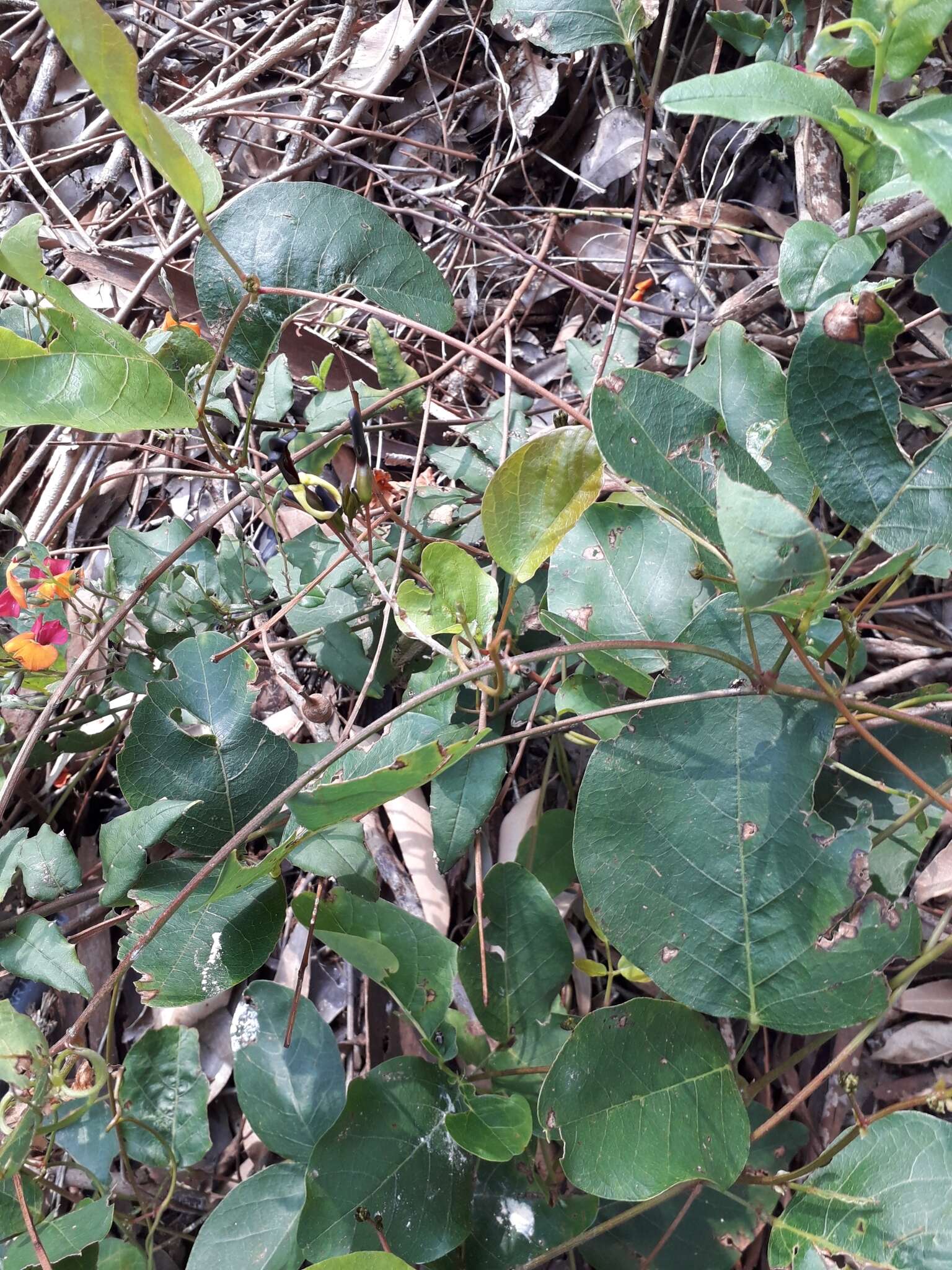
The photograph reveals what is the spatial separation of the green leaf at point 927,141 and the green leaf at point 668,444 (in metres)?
0.27

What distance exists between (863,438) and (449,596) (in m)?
0.44

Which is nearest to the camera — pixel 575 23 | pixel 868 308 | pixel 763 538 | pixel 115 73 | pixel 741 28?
pixel 763 538

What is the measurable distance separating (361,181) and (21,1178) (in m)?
1.78

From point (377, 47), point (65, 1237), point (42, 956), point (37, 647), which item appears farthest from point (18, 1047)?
point (377, 47)

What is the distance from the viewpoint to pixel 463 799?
0.99m

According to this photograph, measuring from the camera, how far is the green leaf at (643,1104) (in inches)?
30.7

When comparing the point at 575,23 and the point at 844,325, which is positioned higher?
the point at 575,23

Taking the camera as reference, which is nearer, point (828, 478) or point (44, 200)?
point (828, 478)

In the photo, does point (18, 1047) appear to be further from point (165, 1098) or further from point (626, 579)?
point (626, 579)

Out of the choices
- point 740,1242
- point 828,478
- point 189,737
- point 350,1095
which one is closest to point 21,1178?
point 350,1095

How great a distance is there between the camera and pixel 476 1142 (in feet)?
2.80

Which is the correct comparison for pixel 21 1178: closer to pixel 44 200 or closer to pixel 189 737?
pixel 189 737

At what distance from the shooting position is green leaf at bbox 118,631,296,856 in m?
0.99

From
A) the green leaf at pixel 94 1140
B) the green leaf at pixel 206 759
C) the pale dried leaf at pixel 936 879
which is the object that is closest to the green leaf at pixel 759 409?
the pale dried leaf at pixel 936 879
